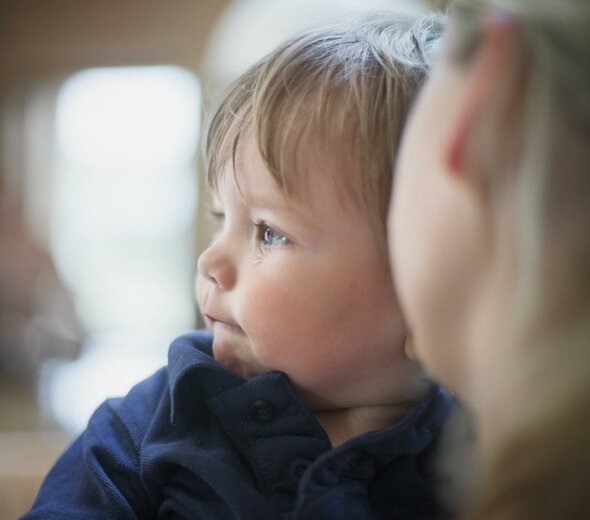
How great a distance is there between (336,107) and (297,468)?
0.95ft

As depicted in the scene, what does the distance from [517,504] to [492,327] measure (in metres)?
0.09

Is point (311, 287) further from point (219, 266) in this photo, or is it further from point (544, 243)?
point (544, 243)

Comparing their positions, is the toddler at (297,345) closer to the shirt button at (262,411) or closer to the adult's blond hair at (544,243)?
the shirt button at (262,411)

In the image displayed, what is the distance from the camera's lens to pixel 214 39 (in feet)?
Result: 10.7

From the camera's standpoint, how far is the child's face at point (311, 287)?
1.95 feet

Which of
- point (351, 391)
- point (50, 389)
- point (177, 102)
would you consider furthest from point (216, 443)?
point (177, 102)

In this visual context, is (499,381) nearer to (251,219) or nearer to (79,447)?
(251,219)

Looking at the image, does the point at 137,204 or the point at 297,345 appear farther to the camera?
the point at 137,204

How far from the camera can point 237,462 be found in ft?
2.03

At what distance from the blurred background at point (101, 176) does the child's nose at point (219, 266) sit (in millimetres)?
2333

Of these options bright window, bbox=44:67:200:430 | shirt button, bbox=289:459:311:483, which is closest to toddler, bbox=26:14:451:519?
shirt button, bbox=289:459:311:483

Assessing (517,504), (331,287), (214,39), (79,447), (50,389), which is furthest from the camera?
(214,39)

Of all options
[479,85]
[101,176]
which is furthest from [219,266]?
[101,176]

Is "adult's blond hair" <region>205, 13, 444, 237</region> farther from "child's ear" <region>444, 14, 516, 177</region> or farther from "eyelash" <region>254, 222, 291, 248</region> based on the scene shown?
"child's ear" <region>444, 14, 516, 177</region>
